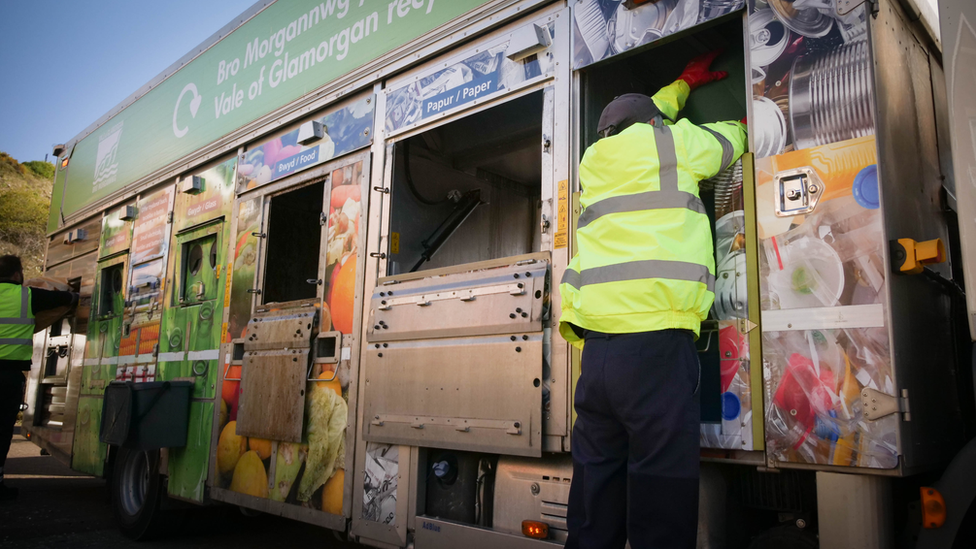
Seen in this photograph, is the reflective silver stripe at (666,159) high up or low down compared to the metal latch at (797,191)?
up

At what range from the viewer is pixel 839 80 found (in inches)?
87.8

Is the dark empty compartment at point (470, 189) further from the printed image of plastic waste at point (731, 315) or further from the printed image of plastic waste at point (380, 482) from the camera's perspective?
the printed image of plastic waste at point (731, 315)

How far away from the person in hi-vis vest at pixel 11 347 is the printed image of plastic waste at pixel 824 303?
6.40 metres

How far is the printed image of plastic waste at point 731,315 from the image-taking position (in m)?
2.30

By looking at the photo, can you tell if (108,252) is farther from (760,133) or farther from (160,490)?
(760,133)

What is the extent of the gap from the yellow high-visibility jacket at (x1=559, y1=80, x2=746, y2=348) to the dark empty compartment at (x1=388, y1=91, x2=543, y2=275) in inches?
58.8

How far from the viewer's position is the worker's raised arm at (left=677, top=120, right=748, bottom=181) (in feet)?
7.68

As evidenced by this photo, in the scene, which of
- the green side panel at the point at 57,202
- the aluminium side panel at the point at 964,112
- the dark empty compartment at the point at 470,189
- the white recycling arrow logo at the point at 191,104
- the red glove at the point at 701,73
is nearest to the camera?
the aluminium side panel at the point at 964,112

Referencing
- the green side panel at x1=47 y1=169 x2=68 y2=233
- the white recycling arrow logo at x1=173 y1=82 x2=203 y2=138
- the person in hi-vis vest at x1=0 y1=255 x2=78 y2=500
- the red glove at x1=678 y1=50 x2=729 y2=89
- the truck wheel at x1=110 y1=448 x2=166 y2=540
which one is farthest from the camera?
the green side panel at x1=47 y1=169 x2=68 y2=233

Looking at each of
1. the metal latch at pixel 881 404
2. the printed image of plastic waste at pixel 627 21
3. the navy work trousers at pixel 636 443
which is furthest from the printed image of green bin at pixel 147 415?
the metal latch at pixel 881 404

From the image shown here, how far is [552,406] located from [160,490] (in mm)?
3508

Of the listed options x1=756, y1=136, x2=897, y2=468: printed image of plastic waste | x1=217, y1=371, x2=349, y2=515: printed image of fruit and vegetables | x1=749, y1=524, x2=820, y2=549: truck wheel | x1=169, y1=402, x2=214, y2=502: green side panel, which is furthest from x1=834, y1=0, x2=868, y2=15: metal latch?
x1=169, y1=402, x2=214, y2=502: green side panel

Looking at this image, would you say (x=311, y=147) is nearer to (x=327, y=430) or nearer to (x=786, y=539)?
(x=327, y=430)

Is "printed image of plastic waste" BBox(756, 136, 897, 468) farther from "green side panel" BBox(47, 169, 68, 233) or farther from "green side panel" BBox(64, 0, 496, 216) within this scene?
"green side panel" BBox(47, 169, 68, 233)
